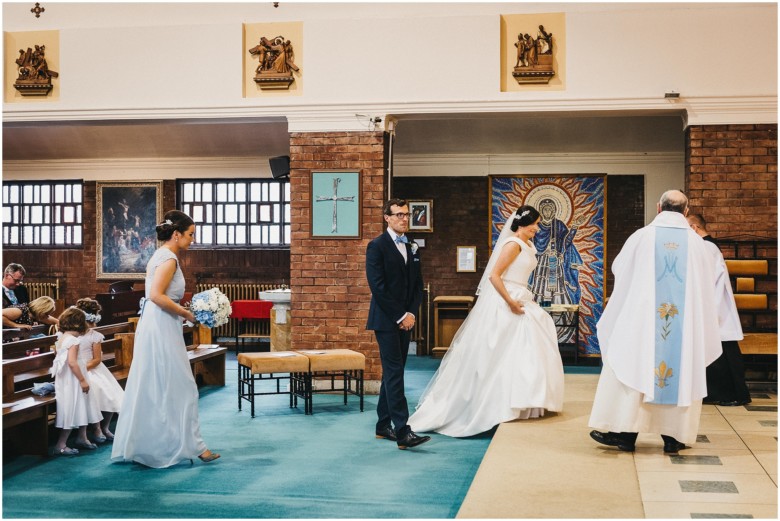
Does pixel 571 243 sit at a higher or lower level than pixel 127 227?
lower

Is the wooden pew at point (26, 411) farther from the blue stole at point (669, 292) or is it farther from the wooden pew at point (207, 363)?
the blue stole at point (669, 292)

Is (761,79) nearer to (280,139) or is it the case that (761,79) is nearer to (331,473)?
(331,473)

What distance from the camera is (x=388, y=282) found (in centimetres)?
601

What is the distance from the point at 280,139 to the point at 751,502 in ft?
35.0

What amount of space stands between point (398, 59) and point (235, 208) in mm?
6626

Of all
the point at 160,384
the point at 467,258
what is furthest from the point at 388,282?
the point at 467,258

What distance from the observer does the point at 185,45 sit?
8.96m

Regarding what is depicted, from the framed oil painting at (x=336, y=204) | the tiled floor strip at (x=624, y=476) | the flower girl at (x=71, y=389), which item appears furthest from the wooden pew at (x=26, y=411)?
the framed oil painting at (x=336, y=204)

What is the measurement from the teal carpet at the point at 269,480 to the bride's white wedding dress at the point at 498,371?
9.2 inches

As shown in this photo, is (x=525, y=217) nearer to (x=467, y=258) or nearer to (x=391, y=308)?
(x=391, y=308)

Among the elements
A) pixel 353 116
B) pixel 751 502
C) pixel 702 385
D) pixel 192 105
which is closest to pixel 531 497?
pixel 751 502

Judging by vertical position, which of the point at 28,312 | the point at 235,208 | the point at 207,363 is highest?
the point at 235,208

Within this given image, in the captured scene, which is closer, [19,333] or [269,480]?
[269,480]

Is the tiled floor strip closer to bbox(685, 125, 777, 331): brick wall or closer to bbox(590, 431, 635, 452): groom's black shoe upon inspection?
bbox(590, 431, 635, 452): groom's black shoe
